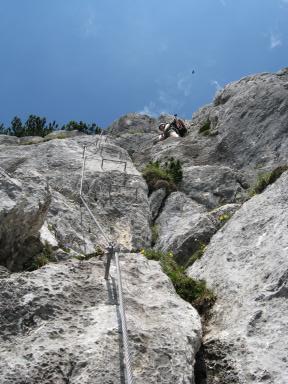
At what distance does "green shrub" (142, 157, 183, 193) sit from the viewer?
72.1 ft

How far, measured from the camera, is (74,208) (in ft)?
57.3

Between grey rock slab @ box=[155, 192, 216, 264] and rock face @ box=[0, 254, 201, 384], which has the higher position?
grey rock slab @ box=[155, 192, 216, 264]

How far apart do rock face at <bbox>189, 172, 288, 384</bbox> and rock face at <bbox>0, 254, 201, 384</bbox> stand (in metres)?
0.59

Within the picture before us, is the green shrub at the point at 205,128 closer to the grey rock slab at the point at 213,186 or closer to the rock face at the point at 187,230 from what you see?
the grey rock slab at the point at 213,186

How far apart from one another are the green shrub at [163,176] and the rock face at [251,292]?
9.20 metres

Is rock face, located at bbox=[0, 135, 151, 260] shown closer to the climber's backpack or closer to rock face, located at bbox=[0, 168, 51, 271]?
rock face, located at bbox=[0, 168, 51, 271]

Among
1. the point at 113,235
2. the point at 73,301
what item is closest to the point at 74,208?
Result: the point at 113,235

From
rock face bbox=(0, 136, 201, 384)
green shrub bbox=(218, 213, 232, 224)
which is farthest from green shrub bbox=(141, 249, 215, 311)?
green shrub bbox=(218, 213, 232, 224)

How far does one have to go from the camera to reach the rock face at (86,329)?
6660 mm

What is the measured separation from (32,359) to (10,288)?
1.54m

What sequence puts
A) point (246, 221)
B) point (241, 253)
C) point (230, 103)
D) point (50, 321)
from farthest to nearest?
point (230, 103), point (246, 221), point (241, 253), point (50, 321)

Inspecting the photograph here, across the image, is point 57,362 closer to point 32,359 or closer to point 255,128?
point 32,359

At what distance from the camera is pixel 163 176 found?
22.6 metres

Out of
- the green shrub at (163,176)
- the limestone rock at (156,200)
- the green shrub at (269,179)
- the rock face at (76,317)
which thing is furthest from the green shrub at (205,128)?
the rock face at (76,317)
